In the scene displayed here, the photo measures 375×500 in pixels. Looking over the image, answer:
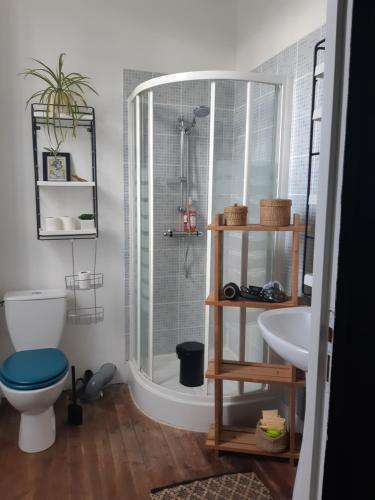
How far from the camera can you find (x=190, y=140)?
7.97ft

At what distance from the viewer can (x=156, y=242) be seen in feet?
8.27

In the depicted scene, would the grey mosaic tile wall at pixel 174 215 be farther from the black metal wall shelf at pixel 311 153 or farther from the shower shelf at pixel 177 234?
the black metal wall shelf at pixel 311 153

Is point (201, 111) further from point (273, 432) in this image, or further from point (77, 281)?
point (273, 432)

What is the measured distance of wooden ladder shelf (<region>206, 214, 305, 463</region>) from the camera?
78.3 inches

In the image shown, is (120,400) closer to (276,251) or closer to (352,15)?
(276,251)

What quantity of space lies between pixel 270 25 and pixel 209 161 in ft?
3.16

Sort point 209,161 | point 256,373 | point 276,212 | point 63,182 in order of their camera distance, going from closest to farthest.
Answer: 1. point 276,212
2. point 256,373
3. point 209,161
4. point 63,182

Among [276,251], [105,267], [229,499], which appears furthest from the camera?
[105,267]

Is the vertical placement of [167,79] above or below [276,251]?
above

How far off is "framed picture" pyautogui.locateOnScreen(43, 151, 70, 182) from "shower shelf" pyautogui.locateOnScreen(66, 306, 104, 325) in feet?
2.96

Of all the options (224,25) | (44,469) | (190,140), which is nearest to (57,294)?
(44,469)

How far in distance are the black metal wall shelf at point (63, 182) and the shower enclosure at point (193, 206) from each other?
0.84ft

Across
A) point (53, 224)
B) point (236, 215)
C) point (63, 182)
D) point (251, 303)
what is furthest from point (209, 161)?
point (53, 224)

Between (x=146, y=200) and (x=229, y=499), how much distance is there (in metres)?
1.67
